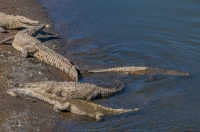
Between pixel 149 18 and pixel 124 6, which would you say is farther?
pixel 124 6

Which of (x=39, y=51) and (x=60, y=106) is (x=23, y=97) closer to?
(x=60, y=106)

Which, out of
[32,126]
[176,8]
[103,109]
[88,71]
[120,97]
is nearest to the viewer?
[32,126]

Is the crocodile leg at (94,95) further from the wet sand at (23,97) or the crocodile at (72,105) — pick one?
the wet sand at (23,97)

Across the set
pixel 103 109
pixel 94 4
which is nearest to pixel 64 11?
pixel 94 4

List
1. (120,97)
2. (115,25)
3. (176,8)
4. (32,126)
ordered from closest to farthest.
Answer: (32,126), (120,97), (115,25), (176,8)

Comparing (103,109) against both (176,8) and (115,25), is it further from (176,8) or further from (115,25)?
(176,8)

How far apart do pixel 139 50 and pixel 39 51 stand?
299 centimetres

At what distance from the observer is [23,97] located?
32.6ft

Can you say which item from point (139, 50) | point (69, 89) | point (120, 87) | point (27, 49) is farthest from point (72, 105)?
point (139, 50)

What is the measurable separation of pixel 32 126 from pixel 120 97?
8.20 feet

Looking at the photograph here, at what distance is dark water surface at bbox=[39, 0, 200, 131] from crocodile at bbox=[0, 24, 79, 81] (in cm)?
49

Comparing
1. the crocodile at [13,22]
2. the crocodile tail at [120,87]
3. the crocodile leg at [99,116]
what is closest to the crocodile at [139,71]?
the crocodile tail at [120,87]

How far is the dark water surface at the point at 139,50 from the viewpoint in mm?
9438

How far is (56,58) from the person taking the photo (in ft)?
39.3
